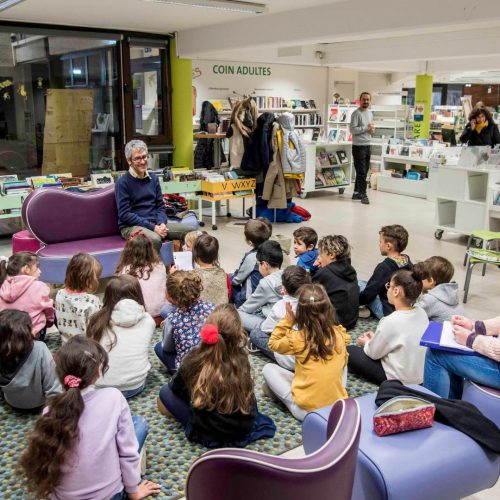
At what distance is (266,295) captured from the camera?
404cm

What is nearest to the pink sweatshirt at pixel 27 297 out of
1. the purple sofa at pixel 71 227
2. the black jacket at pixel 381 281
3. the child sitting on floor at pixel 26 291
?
the child sitting on floor at pixel 26 291

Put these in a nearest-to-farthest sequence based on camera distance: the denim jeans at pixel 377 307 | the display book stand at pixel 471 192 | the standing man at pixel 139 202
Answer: the denim jeans at pixel 377 307 < the standing man at pixel 139 202 < the display book stand at pixel 471 192

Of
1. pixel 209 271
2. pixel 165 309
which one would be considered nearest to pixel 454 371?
pixel 209 271

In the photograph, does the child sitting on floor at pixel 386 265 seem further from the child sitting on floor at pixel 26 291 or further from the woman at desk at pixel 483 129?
the woman at desk at pixel 483 129

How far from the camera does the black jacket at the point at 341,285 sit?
411 centimetres

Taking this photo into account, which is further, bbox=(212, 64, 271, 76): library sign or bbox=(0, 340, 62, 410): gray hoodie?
bbox=(212, 64, 271, 76): library sign

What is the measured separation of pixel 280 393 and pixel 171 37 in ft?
21.7

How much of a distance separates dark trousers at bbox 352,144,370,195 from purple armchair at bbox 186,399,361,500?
885 cm

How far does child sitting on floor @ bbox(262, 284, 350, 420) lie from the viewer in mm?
2945

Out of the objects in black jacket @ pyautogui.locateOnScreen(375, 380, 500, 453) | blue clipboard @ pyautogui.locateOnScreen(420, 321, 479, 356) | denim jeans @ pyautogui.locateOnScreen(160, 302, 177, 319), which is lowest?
denim jeans @ pyautogui.locateOnScreen(160, 302, 177, 319)

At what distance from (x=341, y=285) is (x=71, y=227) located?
2727 millimetres

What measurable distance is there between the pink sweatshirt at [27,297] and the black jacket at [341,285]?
184 cm

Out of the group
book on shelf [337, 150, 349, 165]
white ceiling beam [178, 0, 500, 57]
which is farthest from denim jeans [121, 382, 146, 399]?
book on shelf [337, 150, 349, 165]

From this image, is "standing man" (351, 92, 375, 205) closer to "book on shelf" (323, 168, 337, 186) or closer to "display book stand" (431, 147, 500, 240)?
"book on shelf" (323, 168, 337, 186)
